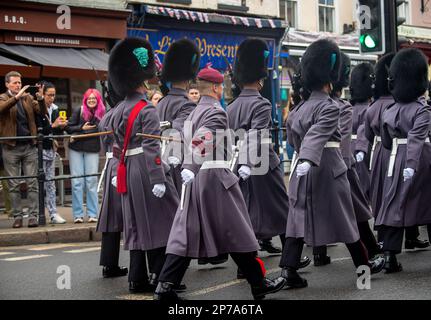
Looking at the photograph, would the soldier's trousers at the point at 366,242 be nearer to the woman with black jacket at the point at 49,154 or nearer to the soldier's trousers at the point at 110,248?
the soldier's trousers at the point at 110,248

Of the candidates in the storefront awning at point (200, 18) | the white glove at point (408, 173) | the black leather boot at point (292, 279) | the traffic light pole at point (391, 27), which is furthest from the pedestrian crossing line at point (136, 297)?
the storefront awning at point (200, 18)

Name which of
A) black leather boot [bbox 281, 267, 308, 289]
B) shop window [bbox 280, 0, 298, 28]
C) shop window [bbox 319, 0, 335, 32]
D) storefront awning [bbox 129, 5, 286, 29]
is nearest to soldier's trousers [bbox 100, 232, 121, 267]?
black leather boot [bbox 281, 267, 308, 289]

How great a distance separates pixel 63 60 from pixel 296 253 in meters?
10.4

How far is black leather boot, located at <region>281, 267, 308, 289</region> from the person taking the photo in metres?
7.16

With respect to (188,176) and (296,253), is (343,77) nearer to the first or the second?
(296,253)

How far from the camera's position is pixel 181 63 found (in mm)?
9211

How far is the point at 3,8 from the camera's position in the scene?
16500 mm

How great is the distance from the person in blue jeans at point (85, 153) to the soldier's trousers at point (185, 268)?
18.0 ft

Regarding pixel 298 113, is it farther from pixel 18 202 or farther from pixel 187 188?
pixel 18 202

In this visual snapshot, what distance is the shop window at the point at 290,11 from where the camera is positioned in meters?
24.3

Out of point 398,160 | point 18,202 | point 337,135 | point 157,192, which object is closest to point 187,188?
point 157,192

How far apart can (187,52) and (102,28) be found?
29.7 ft

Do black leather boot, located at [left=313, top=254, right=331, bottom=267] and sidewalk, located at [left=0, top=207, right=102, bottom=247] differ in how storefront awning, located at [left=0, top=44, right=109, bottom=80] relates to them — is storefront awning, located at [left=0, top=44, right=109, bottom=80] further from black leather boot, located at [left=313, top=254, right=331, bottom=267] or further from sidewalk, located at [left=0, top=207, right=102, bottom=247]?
black leather boot, located at [left=313, top=254, right=331, bottom=267]

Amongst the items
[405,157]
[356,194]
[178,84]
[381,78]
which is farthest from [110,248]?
[381,78]
